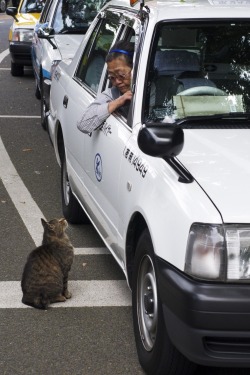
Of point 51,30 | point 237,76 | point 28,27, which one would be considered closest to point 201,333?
point 237,76

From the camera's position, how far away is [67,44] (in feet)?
38.8

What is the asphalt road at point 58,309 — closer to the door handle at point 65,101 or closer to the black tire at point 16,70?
the door handle at point 65,101

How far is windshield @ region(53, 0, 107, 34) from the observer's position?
41.9ft

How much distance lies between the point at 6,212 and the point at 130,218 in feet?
11.1

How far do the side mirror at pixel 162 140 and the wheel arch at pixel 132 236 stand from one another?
0.63 metres

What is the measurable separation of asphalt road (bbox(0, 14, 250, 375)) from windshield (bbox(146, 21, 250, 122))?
4.33ft

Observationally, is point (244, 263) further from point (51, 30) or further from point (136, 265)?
point (51, 30)

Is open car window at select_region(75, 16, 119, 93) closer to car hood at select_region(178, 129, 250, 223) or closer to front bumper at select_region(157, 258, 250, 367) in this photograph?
car hood at select_region(178, 129, 250, 223)

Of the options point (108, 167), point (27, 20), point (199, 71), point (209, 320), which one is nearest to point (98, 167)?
point (108, 167)

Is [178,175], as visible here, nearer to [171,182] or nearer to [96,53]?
[171,182]

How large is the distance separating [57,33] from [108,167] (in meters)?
7.19

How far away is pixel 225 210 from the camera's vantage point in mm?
4211

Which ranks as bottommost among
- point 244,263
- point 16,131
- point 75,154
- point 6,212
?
point 16,131

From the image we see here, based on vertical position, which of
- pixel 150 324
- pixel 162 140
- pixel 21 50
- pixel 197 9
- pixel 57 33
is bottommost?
pixel 21 50
